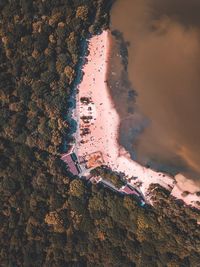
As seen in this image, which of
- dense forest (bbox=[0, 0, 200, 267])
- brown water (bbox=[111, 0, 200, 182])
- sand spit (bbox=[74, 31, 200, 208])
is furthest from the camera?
sand spit (bbox=[74, 31, 200, 208])

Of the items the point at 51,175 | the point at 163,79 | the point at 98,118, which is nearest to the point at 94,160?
the point at 98,118

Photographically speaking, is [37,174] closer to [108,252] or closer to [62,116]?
[62,116]

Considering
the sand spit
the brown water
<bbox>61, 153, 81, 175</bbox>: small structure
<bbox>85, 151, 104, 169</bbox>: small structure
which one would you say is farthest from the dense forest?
the brown water

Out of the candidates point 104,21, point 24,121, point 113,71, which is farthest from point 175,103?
point 24,121

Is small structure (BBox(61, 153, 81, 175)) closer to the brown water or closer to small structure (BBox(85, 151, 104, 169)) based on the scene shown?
small structure (BBox(85, 151, 104, 169))

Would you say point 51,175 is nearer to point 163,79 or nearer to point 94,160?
point 94,160
